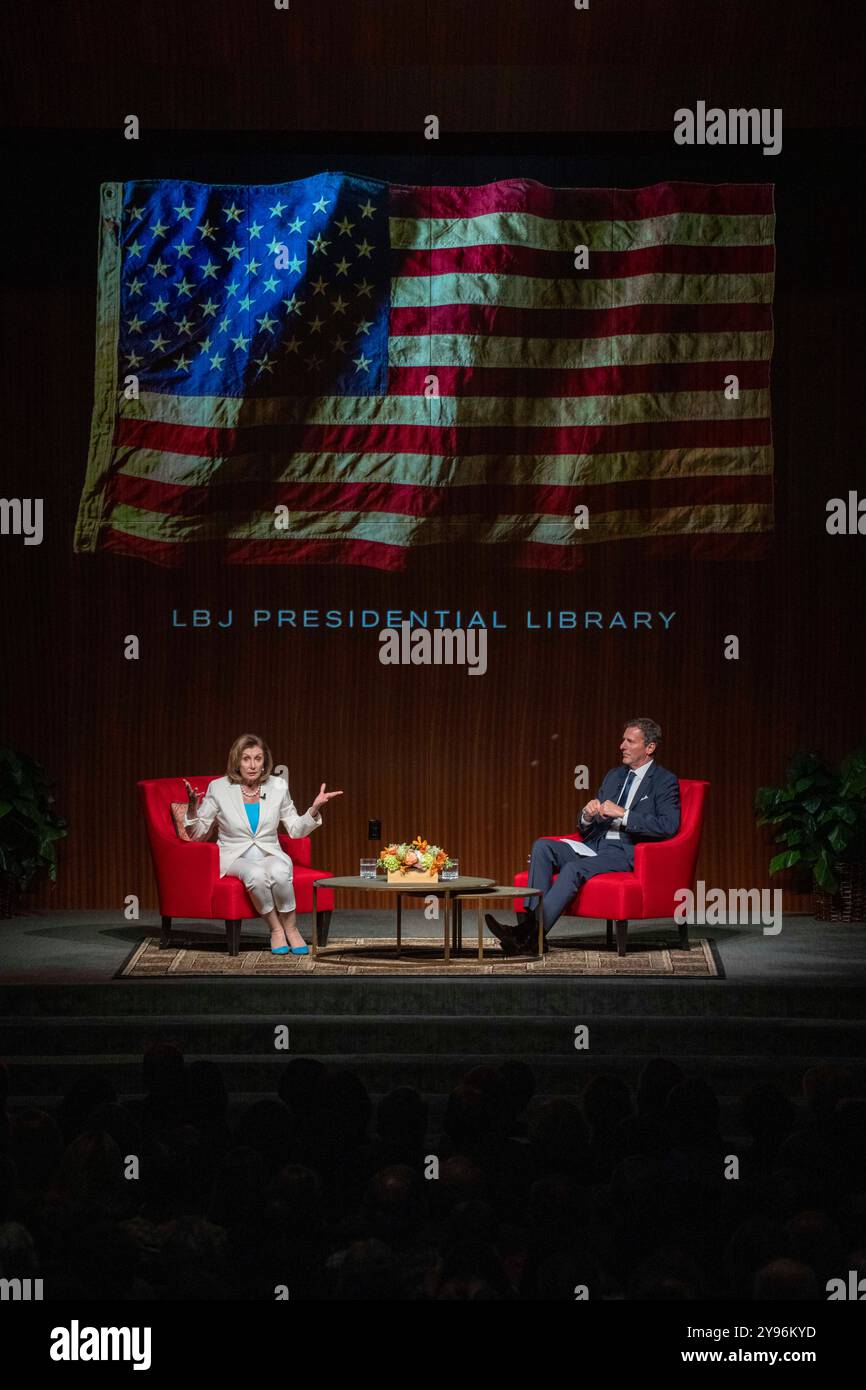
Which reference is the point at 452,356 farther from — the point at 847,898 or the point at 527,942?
the point at 847,898

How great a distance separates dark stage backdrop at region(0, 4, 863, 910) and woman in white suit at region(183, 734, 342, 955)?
1441 millimetres

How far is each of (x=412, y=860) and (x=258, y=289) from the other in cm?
311

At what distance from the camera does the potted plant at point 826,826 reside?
869 cm

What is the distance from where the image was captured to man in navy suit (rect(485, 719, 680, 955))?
788 cm

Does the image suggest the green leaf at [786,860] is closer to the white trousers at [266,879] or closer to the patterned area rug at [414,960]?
the patterned area rug at [414,960]

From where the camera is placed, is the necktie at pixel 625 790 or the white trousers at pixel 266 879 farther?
the necktie at pixel 625 790

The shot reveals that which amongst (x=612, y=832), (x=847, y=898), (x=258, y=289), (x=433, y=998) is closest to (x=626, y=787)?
(x=612, y=832)

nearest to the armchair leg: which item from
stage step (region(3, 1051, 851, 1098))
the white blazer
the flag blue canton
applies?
the white blazer

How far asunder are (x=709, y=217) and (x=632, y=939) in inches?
138

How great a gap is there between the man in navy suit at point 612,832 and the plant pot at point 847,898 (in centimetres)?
114

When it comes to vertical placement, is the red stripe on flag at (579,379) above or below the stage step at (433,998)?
above

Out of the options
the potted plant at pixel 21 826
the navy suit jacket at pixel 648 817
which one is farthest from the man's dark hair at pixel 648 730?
the potted plant at pixel 21 826

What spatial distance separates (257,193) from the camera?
9.19 metres
